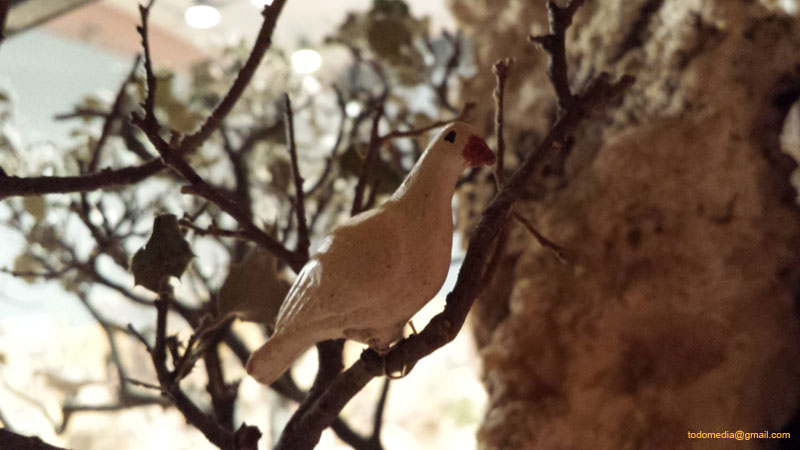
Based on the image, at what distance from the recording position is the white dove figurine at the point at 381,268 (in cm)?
30

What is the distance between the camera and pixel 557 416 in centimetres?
52

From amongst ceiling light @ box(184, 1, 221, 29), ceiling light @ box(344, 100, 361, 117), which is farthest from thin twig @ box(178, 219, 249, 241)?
ceiling light @ box(184, 1, 221, 29)

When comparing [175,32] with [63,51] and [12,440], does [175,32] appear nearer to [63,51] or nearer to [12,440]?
[63,51]

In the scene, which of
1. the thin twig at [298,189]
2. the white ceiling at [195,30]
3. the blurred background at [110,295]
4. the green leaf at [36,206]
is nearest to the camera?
the thin twig at [298,189]

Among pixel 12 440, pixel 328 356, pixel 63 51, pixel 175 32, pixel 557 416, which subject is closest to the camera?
pixel 12 440

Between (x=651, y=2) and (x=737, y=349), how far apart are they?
372 mm

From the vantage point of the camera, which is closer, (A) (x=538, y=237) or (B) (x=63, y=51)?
(A) (x=538, y=237)

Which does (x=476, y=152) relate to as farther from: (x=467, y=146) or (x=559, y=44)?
(x=559, y=44)

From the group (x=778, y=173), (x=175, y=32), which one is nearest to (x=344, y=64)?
(x=175, y=32)

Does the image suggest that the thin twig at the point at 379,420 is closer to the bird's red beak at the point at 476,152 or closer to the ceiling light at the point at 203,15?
the bird's red beak at the point at 476,152

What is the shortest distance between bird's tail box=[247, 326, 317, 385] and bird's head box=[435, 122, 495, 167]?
136 mm

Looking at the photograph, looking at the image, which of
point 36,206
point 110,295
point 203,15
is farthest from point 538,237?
point 110,295

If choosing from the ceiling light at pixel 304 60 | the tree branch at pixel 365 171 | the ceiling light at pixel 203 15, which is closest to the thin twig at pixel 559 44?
the tree branch at pixel 365 171

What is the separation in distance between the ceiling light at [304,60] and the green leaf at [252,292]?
67cm
